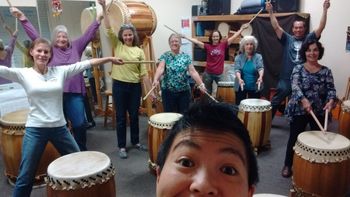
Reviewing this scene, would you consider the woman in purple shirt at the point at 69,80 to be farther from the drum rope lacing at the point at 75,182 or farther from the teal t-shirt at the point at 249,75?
the teal t-shirt at the point at 249,75

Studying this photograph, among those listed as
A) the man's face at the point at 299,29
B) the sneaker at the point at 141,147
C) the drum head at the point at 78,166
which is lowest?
the sneaker at the point at 141,147

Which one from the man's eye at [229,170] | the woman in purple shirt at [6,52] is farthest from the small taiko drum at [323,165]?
the woman in purple shirt at [6,52]

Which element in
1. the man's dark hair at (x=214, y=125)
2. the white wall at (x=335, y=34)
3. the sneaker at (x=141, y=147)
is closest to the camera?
the man's dark hair at (x=214, y=125)

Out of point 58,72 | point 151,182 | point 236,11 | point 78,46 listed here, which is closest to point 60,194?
point 58,72

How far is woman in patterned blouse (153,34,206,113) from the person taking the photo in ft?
10.3

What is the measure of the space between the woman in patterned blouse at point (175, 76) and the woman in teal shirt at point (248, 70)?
68cm

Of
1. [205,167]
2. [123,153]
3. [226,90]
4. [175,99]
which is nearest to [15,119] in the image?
[123,153]

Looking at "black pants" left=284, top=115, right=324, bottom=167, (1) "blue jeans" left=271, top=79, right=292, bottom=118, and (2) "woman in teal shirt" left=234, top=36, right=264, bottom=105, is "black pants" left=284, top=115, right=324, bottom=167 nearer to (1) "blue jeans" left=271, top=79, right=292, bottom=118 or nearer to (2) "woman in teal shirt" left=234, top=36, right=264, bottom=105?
(2) "woman in teal shirt" left=234, top=36, right=264, bottom=105

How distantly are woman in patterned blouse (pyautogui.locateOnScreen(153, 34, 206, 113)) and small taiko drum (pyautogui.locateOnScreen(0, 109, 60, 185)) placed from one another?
123 cm

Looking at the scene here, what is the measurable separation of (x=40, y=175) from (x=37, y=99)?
0.96 m

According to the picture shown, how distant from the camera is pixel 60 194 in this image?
1.72 m

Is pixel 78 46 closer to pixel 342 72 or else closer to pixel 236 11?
pixel 236 11

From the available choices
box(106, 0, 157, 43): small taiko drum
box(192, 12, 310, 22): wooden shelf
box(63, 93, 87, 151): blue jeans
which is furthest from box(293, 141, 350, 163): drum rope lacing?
box(192, 12, 310, 22): wooden shelf

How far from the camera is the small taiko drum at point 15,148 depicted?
2.61 m
